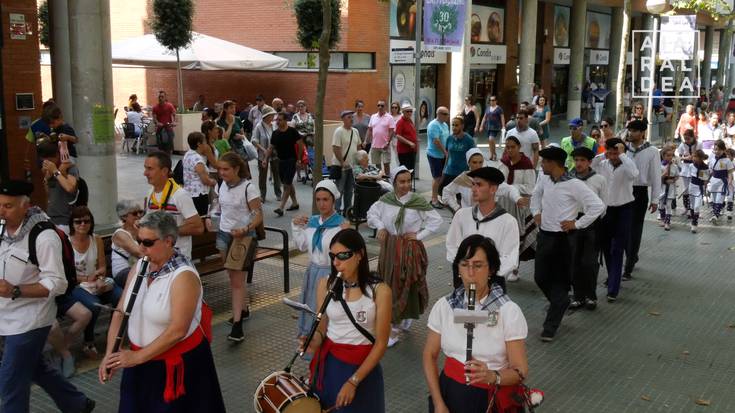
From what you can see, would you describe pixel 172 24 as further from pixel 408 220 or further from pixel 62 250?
pixel 62 250

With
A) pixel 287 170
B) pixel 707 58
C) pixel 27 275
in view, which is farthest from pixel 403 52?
pixel 707 58

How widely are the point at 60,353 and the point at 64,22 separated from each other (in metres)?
7.76

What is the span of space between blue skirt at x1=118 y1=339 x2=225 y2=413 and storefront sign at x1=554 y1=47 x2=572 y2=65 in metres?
36.5

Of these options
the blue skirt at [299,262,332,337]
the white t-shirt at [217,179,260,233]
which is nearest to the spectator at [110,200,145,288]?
the white t-shirt at [217,179,260,233]

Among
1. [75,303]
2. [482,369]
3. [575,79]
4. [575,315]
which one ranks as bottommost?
[575,315]

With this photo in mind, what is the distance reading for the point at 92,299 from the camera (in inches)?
275

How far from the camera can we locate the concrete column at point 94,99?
11469mm

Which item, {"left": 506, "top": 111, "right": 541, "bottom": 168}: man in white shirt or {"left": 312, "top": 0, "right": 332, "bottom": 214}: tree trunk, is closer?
{"left": 312, "top": 0, "right": 332, "bottom": 214}: tree trunk

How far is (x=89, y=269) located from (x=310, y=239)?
6.96ft

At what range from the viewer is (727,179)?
14.7 metres

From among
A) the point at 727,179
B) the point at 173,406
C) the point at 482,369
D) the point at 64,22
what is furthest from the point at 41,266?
the point at 727,179

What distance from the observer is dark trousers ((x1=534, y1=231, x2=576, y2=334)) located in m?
7.87

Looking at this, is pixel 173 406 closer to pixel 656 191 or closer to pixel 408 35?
pixel 656 191

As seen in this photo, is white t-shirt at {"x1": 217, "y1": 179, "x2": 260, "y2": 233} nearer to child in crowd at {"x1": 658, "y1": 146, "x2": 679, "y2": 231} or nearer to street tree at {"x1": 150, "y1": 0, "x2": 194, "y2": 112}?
child in crowd at {"x1": 658, "y1": 146, "x2": 679, "y2": 231}
